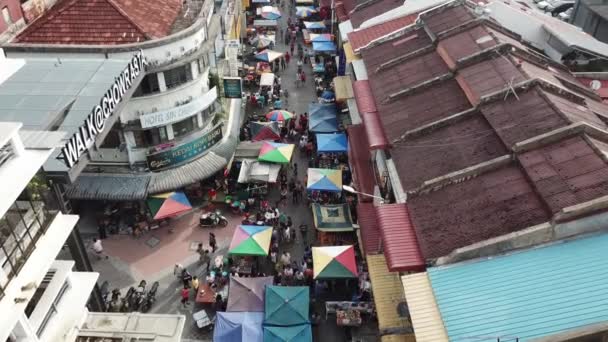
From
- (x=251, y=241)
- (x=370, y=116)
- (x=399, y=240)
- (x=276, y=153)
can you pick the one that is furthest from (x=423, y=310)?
(x=276, y=153)

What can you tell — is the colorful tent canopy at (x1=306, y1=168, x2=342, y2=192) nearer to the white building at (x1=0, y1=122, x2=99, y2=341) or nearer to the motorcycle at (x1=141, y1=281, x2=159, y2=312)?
the motorcycle at (x1=141, y1=281, x2=159, y2=312)

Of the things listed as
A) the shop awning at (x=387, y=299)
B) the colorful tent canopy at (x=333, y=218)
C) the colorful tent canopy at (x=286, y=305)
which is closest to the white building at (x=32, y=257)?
the colorful tent canopy at (x=286, y=305)

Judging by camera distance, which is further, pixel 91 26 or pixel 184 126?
pixel 184 126

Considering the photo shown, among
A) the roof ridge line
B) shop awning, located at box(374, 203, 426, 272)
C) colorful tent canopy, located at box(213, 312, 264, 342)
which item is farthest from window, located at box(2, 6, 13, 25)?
shop awning, located at box(374, 203, 426, 272)

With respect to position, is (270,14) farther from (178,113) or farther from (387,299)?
(387,299)

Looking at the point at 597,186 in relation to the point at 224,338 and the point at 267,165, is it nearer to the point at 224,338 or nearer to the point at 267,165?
the point at 224,338

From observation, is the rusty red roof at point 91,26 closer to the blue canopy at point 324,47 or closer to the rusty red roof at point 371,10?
the rusty red roof at point 371,10
